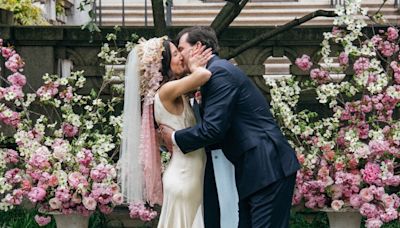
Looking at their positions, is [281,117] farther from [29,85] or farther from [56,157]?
[29,85]

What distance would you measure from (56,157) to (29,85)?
4.81 ft

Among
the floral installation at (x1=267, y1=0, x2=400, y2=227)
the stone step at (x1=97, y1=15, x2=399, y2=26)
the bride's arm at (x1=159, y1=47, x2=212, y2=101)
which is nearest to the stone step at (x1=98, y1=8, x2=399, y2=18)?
the stone step at (x1=97, y1=15, x2=399, y2=26)

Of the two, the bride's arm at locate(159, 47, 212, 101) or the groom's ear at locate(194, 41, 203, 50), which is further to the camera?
the groom's ear at locate(194, 41, 203, 50)

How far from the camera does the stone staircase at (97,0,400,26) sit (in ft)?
50.6

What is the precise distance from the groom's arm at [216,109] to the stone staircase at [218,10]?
9637 mm

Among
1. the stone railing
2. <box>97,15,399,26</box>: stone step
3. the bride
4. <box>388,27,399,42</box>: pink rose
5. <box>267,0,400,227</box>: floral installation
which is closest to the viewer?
the bride

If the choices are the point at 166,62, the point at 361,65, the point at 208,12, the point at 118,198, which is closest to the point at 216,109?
the point at 166,62

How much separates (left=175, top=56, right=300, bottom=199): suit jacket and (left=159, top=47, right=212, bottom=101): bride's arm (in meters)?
0.05

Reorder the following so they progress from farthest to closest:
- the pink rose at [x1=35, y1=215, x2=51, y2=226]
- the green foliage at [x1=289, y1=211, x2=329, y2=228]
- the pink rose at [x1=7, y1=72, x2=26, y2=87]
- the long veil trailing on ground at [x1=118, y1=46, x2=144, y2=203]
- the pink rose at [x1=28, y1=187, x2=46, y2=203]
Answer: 1. the green foliage at [x1=289, y1=211, x2=329, y2=228]
2. the pink rose at [x1=35, y1=215, x2=51, y2=226]
3. the pink rose at [x1=7, y1=72, x2=26, y2=87]
4. the pink rose at [x1=28, y1=187, x2=46, y2=203]
5. the long veil trailing on ground at [x1=118, y1=46, x2=144, y2=203]

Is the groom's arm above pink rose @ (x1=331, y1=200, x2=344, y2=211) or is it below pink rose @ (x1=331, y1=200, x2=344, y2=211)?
above

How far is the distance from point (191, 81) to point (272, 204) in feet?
3.23

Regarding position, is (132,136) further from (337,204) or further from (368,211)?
(368,211)

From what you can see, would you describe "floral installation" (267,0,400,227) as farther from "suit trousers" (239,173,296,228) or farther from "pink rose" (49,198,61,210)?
"pink rose" (49,198,61,210)

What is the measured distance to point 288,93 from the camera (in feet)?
24.9
